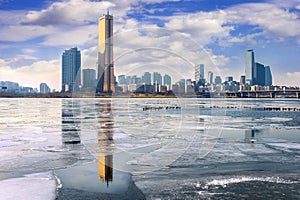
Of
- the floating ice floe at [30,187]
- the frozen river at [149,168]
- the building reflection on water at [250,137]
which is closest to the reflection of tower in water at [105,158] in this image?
the frozen river at [149,168]

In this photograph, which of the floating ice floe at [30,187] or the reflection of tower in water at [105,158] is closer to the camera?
the floating ice floe at [30,187]

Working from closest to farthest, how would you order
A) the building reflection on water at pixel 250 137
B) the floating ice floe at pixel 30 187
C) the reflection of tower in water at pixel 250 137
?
the floating ice floe at pixel 30 187 < the reflection of tower in water at pixel 250 137 < the building reflection on water at pixel 250 137

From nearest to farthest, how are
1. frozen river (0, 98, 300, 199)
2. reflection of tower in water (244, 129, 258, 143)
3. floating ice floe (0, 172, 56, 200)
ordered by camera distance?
floating ice floe (0, 172, 56, 200) → frozen river (0, 98, 300, 199) → reflection of tower in water (244, 129, 258, 143)

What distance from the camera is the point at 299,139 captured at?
622 inches

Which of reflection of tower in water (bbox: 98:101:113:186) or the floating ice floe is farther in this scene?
reflection of tower in water (bbox: 98:101:113:186)

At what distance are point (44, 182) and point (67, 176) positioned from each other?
0.73 m

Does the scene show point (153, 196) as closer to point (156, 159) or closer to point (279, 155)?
point (156, 159)

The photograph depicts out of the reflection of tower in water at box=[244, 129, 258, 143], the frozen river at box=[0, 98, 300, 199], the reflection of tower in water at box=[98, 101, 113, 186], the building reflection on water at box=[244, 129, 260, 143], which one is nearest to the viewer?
the frozen river at box=[0, 98, 300, 199]

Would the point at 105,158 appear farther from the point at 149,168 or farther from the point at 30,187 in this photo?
the point at 30,187

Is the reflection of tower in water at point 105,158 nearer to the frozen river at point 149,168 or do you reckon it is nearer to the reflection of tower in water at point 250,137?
the frozen river at point 149,168

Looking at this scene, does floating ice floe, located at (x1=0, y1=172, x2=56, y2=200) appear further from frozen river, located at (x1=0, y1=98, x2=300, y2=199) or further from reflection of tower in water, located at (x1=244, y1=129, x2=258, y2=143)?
reflection of tower in water, located at (x1=244, y1=129, x2=258, y2=143)

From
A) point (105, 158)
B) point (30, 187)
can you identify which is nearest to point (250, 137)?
point (105, 158)

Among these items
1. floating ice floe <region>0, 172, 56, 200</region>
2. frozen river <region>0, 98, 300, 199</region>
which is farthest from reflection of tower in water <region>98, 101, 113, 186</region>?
floating ice floe <region>0, 172, 56, 200</region>

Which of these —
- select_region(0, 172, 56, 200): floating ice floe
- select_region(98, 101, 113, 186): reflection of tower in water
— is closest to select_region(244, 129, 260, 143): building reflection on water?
select_region(98, 101, 113, 186): reflection of tower in water
